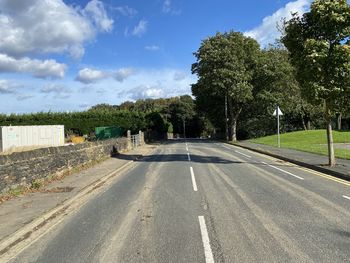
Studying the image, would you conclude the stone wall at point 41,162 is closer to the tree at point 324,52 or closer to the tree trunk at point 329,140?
the tree at point 324,52

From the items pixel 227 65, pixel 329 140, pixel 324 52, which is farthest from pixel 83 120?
pixel 324 52

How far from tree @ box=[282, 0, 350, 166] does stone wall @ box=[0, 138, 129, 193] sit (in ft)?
34.9

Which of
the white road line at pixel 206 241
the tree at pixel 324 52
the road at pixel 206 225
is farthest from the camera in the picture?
the tree at pixel 324 52

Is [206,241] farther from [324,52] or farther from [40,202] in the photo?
[324,52]

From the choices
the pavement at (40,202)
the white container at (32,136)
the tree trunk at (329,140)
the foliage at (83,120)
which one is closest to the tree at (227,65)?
the foliage at (83,120)

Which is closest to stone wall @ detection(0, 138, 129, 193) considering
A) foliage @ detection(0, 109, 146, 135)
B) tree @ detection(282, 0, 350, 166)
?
tree @ detection(282, 0, 350, 166)

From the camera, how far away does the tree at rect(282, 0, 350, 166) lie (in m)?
18.2

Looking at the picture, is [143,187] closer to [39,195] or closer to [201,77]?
[39,195]

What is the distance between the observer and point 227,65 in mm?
54469

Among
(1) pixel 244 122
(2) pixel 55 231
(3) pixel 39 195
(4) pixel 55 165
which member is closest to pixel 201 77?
(1) pixel 244 122

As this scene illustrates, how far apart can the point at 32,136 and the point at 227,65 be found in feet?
80.7

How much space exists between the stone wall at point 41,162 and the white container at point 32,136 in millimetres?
20542

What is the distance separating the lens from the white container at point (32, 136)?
4203cm

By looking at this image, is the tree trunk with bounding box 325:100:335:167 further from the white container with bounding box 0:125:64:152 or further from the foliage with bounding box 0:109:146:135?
the foliage with bounding box 0:109:146:135
